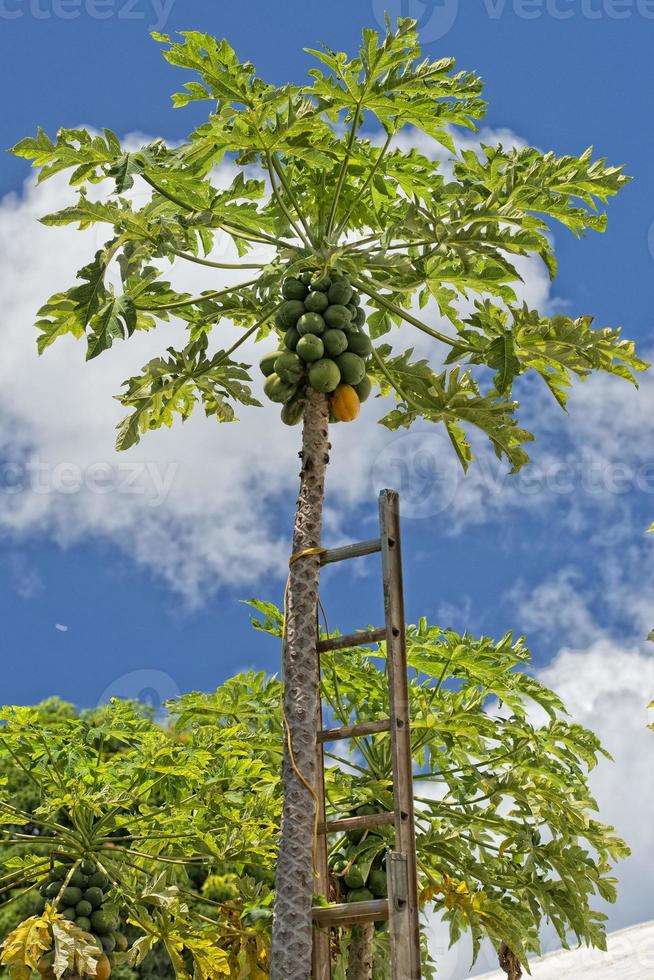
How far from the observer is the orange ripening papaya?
24.1 ft

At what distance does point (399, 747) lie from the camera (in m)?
6.18

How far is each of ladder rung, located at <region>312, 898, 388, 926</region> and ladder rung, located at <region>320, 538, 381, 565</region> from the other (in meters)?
1.83

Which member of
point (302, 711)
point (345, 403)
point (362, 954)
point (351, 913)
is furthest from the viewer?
point (362, 954)

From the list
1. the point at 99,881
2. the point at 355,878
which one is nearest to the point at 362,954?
the point at 355,878

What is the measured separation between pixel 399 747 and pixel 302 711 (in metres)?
0.72

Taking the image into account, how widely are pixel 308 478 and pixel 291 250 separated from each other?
145cm

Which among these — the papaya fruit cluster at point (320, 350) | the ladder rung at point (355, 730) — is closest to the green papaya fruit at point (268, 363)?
the papaya fruit cluster at point (320, 350)

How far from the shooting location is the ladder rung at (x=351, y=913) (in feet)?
19.7

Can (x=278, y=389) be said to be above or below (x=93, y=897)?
above

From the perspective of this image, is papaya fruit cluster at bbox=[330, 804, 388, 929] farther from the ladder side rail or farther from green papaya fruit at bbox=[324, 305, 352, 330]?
green papaya fruit at bbox=[324, 305, 352, 330]

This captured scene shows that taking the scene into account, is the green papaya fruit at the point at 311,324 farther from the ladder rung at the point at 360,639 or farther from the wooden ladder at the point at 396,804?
the ladder rung at the point at 360,639

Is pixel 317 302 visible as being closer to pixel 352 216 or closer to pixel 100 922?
pixel 352 216

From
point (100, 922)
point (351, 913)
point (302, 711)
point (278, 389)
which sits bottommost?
point (351, 913)

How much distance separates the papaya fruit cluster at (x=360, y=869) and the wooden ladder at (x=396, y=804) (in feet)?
4.46
